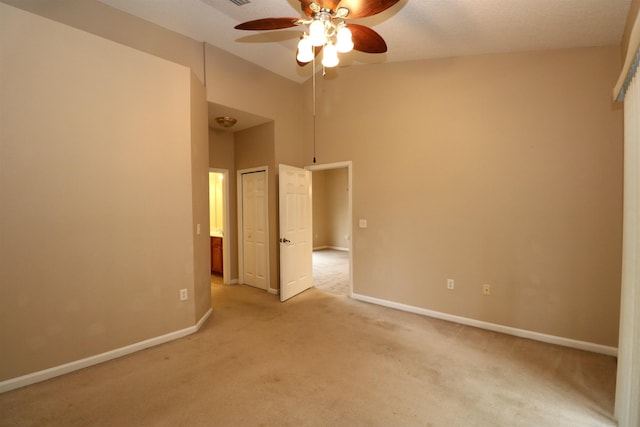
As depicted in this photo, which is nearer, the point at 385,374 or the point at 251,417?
the point at 251,417

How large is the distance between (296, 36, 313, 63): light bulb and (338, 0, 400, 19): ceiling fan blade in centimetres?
34

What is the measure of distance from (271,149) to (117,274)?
103 inches

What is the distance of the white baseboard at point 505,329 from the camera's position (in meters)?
2.62

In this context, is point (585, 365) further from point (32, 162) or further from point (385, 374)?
point (32, 162)

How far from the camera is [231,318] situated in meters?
3.45

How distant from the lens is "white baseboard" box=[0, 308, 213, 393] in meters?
2.12

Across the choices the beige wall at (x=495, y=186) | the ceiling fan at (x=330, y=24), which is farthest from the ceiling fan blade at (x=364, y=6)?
the beige wall at (x=495, y=186)

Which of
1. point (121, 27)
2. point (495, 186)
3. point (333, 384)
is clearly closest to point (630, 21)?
point (495, 186)

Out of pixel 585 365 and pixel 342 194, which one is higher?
pixel 342 194

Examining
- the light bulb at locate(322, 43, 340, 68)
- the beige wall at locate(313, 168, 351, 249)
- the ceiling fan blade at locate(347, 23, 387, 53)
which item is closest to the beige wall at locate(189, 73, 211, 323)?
the light bulb at locate(322, 43, 340, 68)

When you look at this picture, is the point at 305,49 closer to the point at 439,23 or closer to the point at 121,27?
the point at 439,23

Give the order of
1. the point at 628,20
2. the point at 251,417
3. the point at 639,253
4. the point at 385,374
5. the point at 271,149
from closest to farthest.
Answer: the point at 639,253 → the point at 251,417 → the point at 628,20 → the point at 385,374 → the point at 271,149

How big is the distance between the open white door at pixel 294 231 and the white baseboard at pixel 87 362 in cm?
141

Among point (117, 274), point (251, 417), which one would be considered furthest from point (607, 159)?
point (117, 274)
